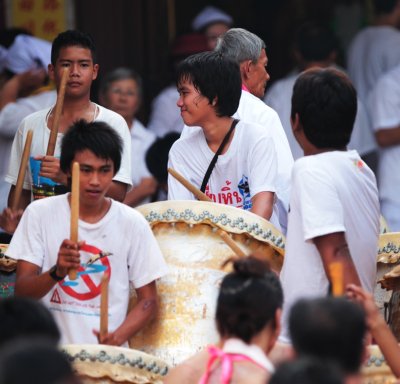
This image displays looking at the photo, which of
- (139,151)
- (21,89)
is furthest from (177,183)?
(139,151)

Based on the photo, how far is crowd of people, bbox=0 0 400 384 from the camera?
13.4 feet

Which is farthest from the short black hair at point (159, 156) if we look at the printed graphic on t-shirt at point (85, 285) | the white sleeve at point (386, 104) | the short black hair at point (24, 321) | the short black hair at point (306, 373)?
the short black hair at point (306, 373)

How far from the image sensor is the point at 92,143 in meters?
5.58

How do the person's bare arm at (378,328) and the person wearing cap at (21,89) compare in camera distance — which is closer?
the person's bare arm at (378,328)

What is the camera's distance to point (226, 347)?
4.43 m

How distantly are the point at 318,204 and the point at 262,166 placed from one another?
107 cm

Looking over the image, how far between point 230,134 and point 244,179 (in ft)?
0.65

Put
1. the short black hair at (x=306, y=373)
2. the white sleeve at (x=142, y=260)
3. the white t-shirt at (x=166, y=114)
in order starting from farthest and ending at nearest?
1. the white t-shirt at (x=166, y=114)
2. the white sleeve at (x=142, y=260)
3. the short black hair at (x=306, y=373)

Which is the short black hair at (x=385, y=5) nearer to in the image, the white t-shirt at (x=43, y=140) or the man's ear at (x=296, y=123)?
the white t-shirt at (x=43, y=140)

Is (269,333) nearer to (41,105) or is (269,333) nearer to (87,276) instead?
(87,276)

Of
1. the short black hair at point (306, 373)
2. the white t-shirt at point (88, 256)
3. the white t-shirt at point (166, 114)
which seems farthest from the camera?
the white t-shirt at point (166, 114)

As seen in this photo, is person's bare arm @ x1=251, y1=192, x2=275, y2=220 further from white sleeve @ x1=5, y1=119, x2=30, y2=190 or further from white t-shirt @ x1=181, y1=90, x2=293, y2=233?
white sleeve @ x1=5, y1=119, x2=30, y2=190

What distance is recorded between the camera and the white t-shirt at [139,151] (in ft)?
29.9

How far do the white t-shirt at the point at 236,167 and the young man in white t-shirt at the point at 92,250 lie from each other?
0.67 meters
